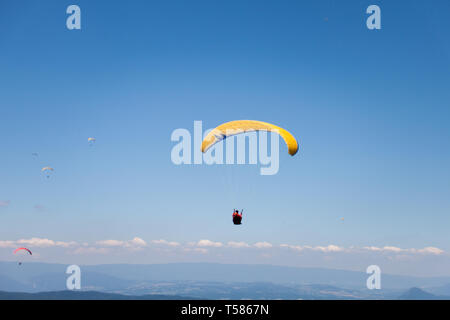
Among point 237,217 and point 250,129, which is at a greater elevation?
point 250,129

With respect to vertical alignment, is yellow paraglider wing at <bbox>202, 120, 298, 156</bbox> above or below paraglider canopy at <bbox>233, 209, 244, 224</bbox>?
above

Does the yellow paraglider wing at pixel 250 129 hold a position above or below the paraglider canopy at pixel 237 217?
above
